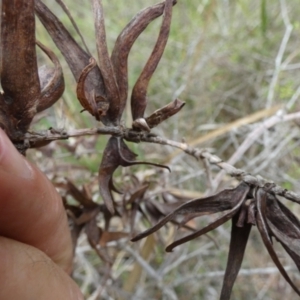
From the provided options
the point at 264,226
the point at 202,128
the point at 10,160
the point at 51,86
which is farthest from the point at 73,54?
the point at 202,128

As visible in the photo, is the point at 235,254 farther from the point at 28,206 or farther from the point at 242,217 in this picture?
the point at 28,206

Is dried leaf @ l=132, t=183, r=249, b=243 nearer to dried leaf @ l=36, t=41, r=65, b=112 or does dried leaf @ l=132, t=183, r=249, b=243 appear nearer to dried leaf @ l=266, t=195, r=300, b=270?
dried leaf @ l=266, t=195, r=300, b=270

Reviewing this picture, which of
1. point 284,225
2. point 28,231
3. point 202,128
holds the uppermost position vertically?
point 28,231

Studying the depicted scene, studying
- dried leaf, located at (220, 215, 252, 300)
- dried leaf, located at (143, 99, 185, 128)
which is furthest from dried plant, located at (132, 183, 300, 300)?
dried leaf, located at (143, 99, 185, 128)

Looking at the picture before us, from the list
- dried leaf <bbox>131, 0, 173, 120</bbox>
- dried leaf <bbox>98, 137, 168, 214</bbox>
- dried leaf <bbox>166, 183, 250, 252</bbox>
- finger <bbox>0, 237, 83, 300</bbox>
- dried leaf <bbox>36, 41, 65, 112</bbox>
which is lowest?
dried leaf <bbox>166, 183, 250, 252</bbox>

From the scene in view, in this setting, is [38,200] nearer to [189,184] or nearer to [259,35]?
[189,184]

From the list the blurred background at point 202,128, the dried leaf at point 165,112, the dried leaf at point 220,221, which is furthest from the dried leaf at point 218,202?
the blurred background at point 202,128
